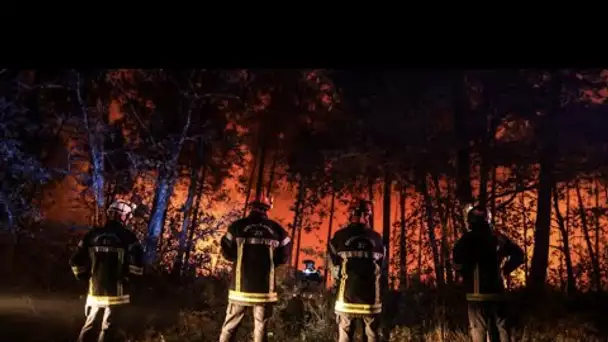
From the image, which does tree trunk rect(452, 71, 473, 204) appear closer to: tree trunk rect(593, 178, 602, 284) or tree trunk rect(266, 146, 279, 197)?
tree trunk rect(593, 178, 602, 284)

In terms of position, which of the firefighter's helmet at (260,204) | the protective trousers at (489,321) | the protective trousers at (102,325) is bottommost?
the protective trousers at (102,325)

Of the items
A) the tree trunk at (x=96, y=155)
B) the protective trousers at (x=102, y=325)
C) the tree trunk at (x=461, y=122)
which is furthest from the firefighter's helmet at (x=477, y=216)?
the tree trunk at (x=96, y=155)

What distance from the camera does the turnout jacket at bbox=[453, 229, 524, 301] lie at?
518 cm

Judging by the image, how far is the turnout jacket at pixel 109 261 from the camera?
5219mm

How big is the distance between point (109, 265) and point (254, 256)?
49.5 inches

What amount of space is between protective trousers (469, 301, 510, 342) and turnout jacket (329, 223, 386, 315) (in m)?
0.83

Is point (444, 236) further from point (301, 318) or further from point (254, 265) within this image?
point (254, 265)

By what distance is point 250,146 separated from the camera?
9.86 m

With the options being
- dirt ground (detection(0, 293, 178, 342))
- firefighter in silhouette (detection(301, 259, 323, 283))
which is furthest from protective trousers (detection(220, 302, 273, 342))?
firefighter in silhouette (detection(301, 259, 323, 283))

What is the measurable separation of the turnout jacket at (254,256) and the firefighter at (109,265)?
0.83m

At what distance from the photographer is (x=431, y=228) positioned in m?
8.14

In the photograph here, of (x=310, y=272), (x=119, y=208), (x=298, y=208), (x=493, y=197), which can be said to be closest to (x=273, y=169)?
(x=298, y=208)

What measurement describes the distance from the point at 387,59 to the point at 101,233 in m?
2.97

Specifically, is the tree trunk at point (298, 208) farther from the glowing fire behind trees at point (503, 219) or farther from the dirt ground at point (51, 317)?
the dirt ground at point (51, 317)
